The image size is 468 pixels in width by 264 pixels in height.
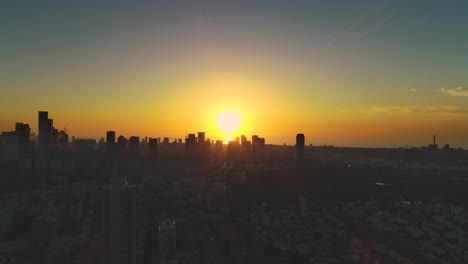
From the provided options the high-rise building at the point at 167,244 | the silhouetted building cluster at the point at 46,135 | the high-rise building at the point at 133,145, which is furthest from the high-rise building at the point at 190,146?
the high-rise building at the point at 167,244

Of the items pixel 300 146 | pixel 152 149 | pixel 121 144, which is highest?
pixel 121 144

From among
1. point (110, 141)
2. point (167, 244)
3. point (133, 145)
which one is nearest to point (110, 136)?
point (110, 141)

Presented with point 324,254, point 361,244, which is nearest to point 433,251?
point 361,244

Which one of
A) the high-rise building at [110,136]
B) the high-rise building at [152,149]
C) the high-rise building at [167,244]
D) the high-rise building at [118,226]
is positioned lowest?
the high-rise building at [167,244]

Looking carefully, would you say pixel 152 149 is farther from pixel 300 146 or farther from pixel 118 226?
pixel 118 226

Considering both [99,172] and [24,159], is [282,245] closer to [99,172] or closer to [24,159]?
[99,172]

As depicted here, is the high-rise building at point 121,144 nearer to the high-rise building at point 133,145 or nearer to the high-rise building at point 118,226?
the high-rise building at point 133,145
